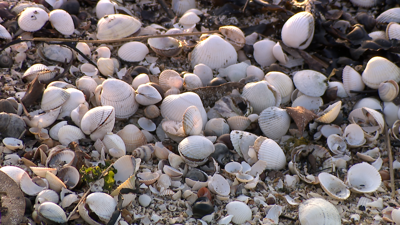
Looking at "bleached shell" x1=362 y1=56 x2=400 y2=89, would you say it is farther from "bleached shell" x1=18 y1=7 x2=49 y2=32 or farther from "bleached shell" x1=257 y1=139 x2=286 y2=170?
"bleached shell" x1=18 y1=7 x2=49 y2=32

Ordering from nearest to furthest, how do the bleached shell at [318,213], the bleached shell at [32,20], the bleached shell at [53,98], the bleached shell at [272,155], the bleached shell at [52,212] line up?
the bleached shell at [52,212], the bleached shell at [318,213], the bleached shell at [272,155], the bleached shell at [53,98], the bleached shell at [32,20]

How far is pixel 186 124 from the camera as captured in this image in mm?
2660

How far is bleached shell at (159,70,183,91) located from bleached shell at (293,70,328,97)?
1.11 meters

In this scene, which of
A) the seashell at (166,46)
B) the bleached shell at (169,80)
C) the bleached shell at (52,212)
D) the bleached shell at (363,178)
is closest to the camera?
the bleached shell at (52,212)

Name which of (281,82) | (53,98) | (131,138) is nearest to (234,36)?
(281,82)

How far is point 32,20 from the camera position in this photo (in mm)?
3438

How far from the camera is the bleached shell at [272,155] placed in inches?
102

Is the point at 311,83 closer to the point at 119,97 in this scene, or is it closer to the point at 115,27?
the point at 119,97

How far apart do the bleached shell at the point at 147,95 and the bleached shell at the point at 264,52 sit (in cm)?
128

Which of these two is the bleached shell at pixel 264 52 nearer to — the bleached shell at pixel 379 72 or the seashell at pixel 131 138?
the bleached shell at pixel 379 72

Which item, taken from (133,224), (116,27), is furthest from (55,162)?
A: (116,27)

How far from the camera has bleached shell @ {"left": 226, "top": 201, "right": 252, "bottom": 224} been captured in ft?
7.16

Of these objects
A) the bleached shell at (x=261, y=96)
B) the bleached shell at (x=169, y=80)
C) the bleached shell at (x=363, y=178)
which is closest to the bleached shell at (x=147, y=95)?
the bleached shell at (x=169, y=80)

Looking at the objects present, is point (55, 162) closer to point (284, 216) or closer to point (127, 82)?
point (127, 82)
